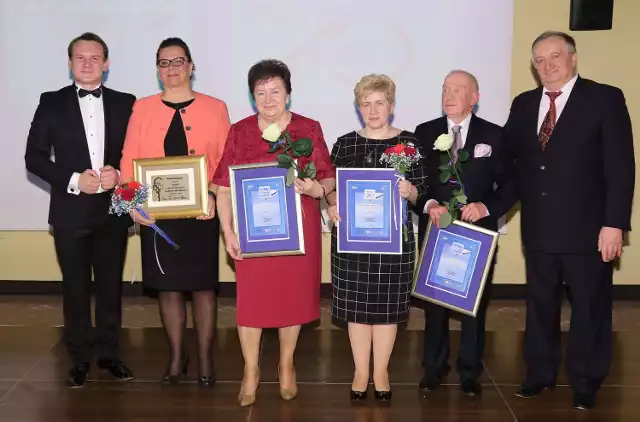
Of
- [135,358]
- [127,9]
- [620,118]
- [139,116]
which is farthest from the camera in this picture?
[127,9]

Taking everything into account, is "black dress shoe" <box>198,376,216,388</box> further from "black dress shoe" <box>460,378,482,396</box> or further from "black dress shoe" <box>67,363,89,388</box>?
"black dress shoe" <box>460,378,482,396</box>

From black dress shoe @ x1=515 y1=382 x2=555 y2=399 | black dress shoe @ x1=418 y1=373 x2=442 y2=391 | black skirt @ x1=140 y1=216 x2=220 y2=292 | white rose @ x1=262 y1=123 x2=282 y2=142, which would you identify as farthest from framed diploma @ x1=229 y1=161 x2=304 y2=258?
black dress shoe @ x1=515 y1=382 x2=555 y2=399

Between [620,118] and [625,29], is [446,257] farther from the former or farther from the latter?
[625,29]

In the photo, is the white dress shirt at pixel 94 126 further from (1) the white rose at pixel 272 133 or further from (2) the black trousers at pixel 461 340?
(2) the black trousers at pixel 461 340

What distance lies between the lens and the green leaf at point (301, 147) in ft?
12.0

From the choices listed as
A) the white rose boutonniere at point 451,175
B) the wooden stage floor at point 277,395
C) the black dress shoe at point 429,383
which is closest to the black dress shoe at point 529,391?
the wooden stage floor at point 277,395

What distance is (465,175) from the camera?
405 centimetres

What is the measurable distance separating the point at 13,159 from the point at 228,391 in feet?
10.6

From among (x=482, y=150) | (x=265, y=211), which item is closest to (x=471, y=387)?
(x=482, y=150)

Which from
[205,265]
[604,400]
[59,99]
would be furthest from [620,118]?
[59,99]

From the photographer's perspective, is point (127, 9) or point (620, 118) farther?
point (127, 9)

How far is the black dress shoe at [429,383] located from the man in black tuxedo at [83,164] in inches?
70.3

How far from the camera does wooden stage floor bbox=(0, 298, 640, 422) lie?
3.98 metres

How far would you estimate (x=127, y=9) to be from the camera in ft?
20.6
